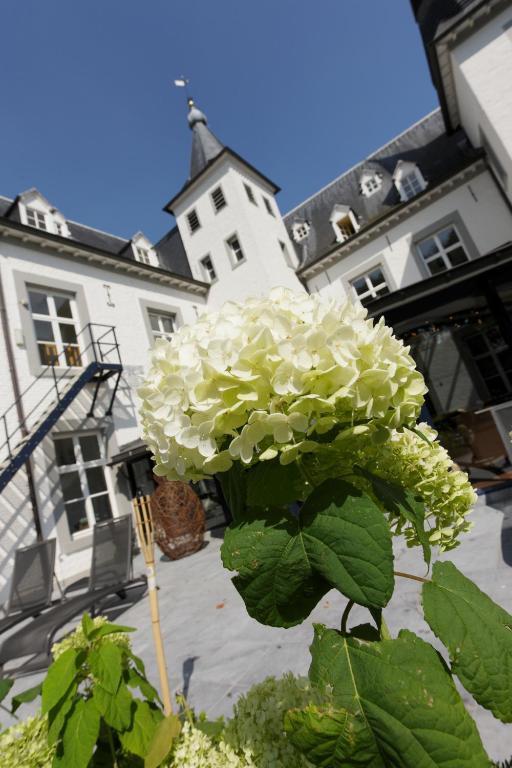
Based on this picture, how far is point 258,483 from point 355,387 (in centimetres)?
25

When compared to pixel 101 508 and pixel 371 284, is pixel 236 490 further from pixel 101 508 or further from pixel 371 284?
pixel 371 284

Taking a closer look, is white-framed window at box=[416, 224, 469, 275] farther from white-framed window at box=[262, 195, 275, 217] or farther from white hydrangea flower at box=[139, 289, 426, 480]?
white hydrangea flower at box=[139, 289, 426, 480]

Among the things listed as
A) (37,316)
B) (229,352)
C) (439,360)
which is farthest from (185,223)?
(229,352)

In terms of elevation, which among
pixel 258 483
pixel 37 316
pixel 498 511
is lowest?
pixel 498 511

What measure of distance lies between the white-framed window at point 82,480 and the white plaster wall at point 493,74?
533 inches

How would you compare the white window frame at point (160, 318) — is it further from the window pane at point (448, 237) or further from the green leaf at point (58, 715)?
the green leaf at point (58, 715)

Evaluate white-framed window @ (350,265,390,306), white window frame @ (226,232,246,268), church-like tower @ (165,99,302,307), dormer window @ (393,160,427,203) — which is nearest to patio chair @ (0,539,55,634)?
church-like tower @ (165,99,302,307)

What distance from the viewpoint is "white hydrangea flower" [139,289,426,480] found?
0.68m

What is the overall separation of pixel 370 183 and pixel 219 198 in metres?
6.96

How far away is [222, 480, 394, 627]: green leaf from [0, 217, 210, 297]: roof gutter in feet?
39.0

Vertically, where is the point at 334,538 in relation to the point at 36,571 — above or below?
above

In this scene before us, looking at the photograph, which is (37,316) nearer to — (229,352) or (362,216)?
(229,352)

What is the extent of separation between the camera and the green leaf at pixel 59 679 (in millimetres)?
978

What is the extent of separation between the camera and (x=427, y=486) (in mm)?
896
